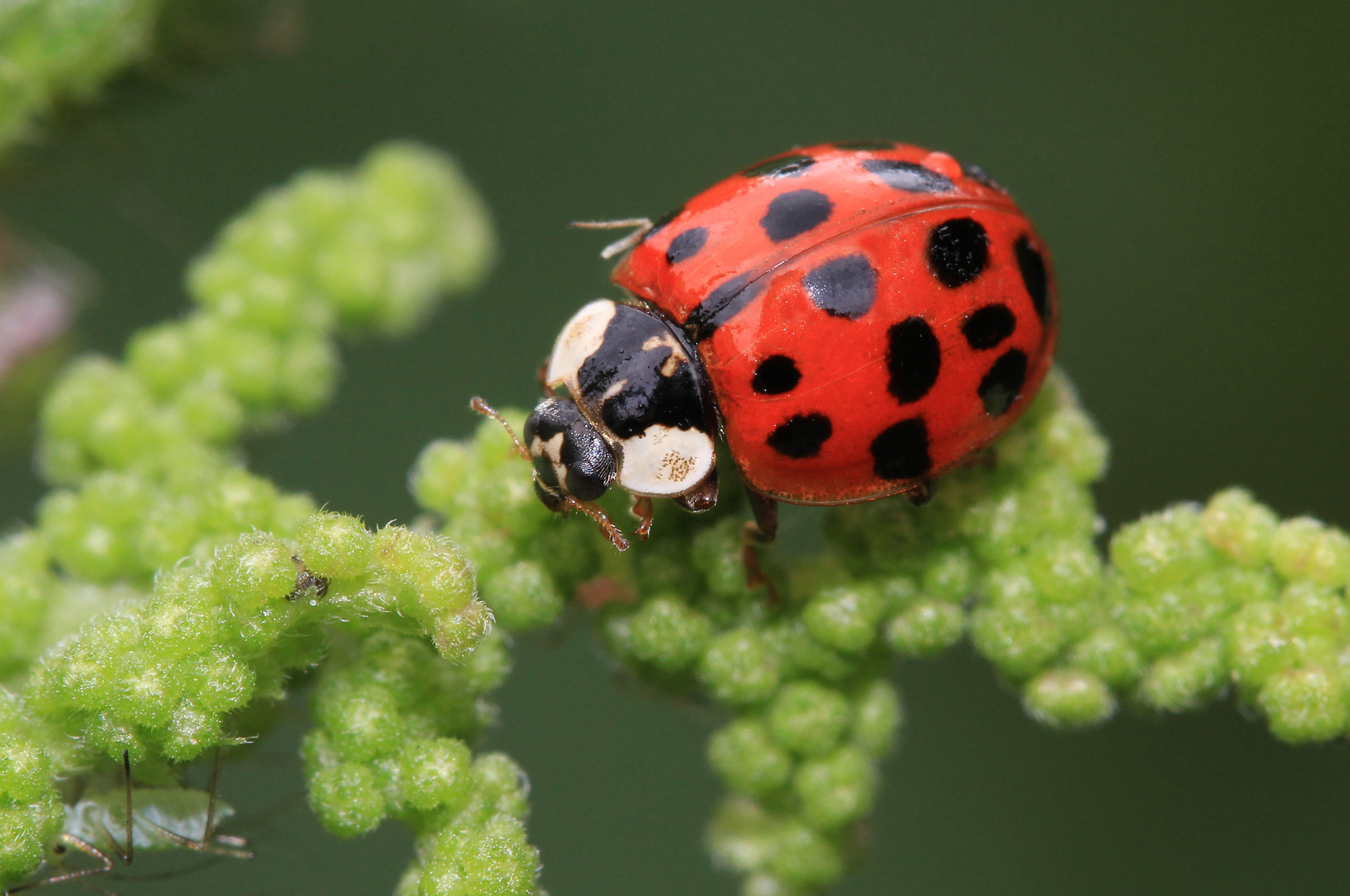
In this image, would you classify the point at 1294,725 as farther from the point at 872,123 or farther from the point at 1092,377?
the point at 872,123

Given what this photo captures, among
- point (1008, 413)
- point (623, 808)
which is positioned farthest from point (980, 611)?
point (623, 808)

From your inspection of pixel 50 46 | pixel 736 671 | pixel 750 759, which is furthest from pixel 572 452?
pixel 50 46

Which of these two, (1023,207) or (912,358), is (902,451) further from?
(1023,207)

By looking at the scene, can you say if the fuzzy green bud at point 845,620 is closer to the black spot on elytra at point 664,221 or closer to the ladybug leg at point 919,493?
the ladybug leg at point 919,493

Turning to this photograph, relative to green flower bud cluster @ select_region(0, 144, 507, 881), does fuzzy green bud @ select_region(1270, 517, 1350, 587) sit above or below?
above

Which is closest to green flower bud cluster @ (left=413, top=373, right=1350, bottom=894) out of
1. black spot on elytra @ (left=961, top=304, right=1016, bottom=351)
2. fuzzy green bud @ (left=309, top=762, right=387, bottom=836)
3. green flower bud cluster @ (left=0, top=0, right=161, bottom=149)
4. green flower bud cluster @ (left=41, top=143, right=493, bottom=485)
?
black spot on elytra @ (left=961, top=304, right=1016, bottom=351)

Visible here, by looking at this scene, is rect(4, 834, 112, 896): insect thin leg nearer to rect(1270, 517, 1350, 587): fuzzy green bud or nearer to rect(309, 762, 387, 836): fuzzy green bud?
rect(309, 762, 387, 836): fuzzy green bud

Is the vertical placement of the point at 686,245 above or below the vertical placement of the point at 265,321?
above

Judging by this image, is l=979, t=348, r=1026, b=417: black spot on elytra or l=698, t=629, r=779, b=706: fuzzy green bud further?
l=979, t=348, r=1026, b=417: black spot on elytra
